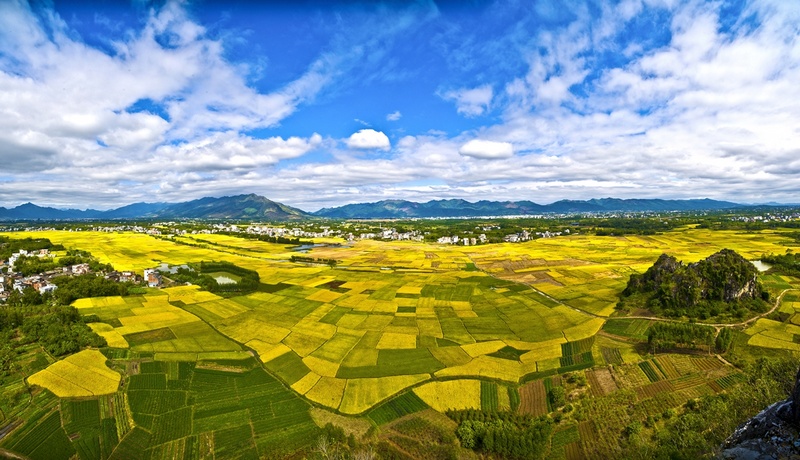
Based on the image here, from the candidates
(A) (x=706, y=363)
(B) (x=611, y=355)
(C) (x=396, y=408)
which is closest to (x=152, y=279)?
(C) (x=396, y=408)

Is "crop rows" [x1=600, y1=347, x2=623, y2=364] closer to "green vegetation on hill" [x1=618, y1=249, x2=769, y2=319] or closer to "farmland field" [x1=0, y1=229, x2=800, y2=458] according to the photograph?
"farmland field" [x1=0, y1=229, x2=800, y2=458]

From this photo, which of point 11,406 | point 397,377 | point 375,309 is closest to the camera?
point 11,406

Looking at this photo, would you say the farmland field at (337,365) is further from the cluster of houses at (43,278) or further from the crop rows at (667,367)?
the cluster of houses at (43,278)

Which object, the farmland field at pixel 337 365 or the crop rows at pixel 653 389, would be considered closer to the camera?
the farmland field at pixel 337 365

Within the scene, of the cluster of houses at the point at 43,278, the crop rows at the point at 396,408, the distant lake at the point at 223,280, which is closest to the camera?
the crop rows at the point at 396,408

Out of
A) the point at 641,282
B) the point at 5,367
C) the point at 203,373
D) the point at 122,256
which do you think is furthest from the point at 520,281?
the point at 122,256

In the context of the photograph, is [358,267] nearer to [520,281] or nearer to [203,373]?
[520,281]

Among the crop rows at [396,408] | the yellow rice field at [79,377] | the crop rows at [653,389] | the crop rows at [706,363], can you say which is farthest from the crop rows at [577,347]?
the yellow rice field at [79,377]

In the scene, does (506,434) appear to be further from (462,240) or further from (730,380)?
(462,240)
